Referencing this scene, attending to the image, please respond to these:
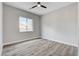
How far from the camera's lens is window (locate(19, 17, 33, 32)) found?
5.07 meters

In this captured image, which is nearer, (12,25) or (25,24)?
(12,25)

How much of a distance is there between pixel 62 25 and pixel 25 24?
9.81ft

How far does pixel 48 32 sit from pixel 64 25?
5.90ft

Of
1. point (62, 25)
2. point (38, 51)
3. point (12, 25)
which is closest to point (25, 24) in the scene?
point (12, 25)

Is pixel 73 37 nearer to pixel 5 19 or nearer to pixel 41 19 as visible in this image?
pixel 41 19

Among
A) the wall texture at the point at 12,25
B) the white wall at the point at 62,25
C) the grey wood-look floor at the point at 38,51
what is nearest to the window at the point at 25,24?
the wall texture at the point at 12,25

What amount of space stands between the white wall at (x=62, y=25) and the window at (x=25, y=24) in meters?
1.43

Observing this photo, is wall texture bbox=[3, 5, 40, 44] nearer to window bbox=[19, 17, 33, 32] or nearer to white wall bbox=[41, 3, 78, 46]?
window bbox=[19, 17, 33, 32]

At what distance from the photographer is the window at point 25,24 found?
5071mm

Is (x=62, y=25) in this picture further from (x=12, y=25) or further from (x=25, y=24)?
(x=12, y=25)

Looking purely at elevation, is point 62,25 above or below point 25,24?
below

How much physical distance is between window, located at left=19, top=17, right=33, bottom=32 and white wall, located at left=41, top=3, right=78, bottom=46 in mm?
1430

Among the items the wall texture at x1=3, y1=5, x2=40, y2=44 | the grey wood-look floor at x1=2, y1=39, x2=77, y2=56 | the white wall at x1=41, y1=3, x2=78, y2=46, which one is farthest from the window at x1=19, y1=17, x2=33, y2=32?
the grey wood-look floor at x1=2, y1=39, x2=77, y2=56

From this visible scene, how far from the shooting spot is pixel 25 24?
18.1ft
